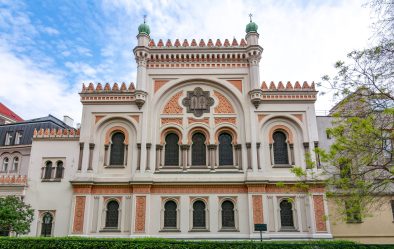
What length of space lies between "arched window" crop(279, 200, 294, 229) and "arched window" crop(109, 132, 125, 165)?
1193 centimetres

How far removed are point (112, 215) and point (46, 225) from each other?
4.68 meters

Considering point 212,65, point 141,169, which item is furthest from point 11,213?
point 212,65

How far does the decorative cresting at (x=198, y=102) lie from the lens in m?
26.7

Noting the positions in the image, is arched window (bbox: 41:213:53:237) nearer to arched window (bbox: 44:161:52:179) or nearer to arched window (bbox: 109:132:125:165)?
arched window (bbox: 44:161:52:179)

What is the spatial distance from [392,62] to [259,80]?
42.0ft

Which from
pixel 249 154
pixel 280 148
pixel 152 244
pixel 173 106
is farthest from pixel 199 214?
pixel 173 106

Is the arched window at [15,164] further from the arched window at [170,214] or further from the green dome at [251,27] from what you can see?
the green dome at [251,27]

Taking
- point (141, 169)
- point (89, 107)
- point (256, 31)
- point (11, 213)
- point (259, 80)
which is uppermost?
point (256, 31)

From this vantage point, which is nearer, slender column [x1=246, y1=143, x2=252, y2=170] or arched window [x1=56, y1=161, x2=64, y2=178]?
slender column [x1=246, y1=143, x2=252, y2=170]

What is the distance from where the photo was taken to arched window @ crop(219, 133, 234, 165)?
84.5 ft

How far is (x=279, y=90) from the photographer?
26438mm

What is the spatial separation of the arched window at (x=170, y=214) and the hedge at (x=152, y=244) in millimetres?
5348

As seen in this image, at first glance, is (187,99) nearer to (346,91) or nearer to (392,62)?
(346,91)

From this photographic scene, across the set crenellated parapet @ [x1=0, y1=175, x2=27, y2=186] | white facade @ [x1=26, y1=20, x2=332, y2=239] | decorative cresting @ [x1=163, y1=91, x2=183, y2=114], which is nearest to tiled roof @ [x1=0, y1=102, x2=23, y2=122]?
crenellated parapet @ [x1=0, y1=175, x2=27, y2=186]
